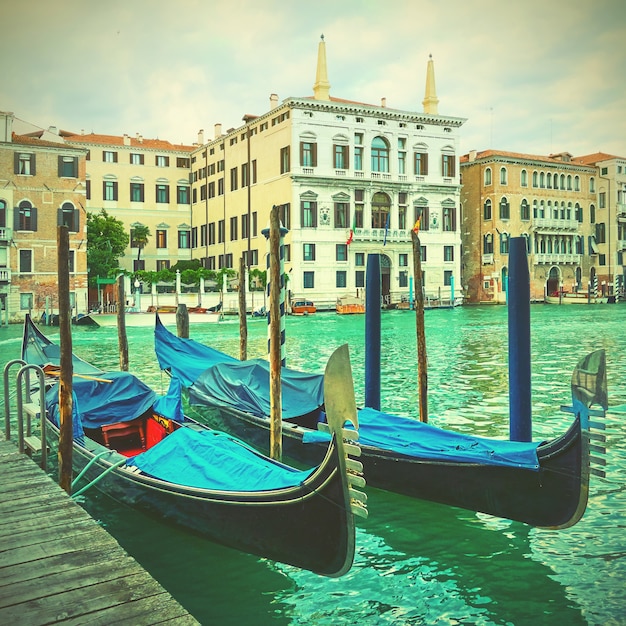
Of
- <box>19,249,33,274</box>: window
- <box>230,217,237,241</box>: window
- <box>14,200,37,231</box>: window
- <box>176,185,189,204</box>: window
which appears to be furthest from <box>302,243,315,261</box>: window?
<box>19,249,33,274</box>: window

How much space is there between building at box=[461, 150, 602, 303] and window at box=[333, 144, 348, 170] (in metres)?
9.97

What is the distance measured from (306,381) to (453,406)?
9.56 feet

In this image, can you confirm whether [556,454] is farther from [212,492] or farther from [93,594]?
[93,594]

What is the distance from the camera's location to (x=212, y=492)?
406 centimetres

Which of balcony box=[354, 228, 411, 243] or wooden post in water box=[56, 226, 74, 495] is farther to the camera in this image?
balcony box=[354, 228, 411, 243]

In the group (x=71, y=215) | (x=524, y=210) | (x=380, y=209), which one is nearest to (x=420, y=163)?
(x=380, y=209)

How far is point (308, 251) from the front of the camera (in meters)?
33.0

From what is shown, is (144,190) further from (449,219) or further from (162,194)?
(449,219)

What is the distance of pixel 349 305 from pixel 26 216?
14164 mm

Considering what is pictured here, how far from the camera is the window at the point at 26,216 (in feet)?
92.3

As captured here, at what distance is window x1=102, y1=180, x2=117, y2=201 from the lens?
37.8 m

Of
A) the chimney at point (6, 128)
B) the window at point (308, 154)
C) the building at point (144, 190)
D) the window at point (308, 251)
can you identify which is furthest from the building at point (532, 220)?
the chimney at point (6, 128)

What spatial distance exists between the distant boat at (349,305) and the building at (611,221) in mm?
19135

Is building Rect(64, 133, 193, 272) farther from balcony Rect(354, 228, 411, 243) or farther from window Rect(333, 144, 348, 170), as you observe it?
balcony Rect(354, 228, 411, 243)
